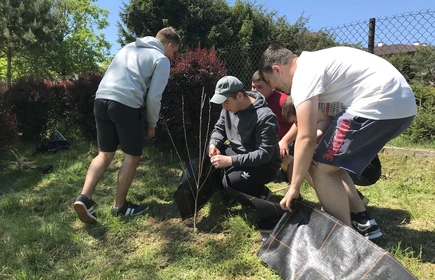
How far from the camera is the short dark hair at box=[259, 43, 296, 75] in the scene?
6.91ft

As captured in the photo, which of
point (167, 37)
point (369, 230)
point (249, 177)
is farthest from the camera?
point (167, 37)

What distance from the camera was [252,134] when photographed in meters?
2.71

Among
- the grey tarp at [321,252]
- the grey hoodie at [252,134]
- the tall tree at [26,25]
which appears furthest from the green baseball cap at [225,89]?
the tall tree at [26,25]

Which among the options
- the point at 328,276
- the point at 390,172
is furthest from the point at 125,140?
the point at 390,172

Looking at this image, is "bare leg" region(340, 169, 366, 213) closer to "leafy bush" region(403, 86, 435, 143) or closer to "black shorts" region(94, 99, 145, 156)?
"black shorts" region(94, 99, 145, 156)

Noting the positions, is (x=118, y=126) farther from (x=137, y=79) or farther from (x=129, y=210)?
(x=129, y=210)

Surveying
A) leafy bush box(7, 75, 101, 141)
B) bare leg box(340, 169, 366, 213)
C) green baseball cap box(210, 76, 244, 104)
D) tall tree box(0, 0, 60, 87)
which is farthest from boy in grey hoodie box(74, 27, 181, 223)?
tall tree box(0, 0, 60, 87)

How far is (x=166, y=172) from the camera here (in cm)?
407

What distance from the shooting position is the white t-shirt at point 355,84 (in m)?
1.90

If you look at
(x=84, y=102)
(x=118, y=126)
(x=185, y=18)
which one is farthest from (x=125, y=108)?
(x=185, y=18)

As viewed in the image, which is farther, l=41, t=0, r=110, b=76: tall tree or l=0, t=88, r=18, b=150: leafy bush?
l=41, t=0, r=110, b=76: tall tree

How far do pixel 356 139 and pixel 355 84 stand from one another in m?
0.32

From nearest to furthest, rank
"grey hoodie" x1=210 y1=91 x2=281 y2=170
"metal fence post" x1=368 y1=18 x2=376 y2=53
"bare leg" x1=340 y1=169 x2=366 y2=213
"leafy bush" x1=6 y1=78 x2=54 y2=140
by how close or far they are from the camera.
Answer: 1. "bare leg" x1=340 y1=169 x2=366 y2=213
2. "grey hoodie" x1=210 y1=91 x2=281 y2=170
3. "metal fence post" x1=368 y1=18 x2=376 y2=53
4. "leafy bush" x1=6 y1=78 x2=54 y2=140

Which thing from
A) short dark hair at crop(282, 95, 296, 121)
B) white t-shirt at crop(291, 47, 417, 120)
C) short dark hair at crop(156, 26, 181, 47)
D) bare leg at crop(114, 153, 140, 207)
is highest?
short dark hair at crop(156, 26, 181, 47)
